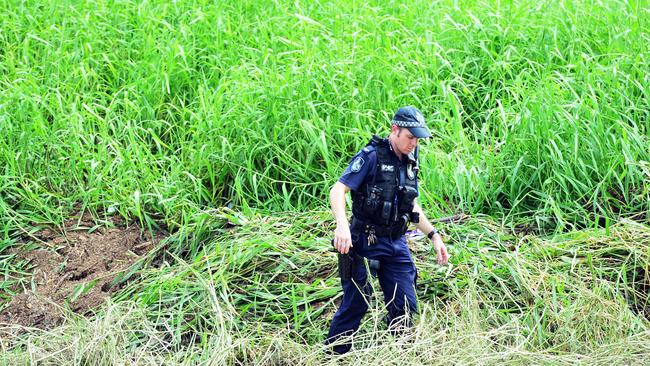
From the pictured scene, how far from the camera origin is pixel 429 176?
6547 mm

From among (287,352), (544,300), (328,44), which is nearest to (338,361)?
(287,352)

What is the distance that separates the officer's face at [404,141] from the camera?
498 cm

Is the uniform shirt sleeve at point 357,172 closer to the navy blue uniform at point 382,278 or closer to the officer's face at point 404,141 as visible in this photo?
the navy blue uniform at point 382,278

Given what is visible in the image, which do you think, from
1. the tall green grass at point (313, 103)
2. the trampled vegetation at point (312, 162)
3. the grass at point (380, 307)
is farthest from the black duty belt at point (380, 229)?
the tall green grass at point (313, 103)

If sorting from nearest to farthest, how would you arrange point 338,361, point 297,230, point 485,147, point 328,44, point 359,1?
point 338,361 → point 297,230 → point 485,147 → point 328,44 → point 359,1

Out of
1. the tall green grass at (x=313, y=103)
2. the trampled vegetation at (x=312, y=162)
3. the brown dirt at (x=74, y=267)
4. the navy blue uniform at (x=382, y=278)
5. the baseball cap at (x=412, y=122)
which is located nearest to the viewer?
the baseball cap at (x=412, y=122)

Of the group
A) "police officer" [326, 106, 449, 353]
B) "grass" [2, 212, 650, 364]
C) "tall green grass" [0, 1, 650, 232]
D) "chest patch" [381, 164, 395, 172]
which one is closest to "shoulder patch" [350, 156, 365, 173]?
"police officer" [326, 106, 449, 353]

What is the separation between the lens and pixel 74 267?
6375 millimetres

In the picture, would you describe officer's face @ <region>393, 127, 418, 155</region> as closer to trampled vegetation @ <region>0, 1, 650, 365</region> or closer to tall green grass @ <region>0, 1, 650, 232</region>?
trampled vegetation @ <region>0, 1, 650, 365</region>

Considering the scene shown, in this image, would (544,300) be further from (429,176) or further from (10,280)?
(10,280)

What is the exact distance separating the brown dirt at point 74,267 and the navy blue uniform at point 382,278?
67.2 inches

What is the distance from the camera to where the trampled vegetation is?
5293 millimetres

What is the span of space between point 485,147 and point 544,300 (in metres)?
1.76

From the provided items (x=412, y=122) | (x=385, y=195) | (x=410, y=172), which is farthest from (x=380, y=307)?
(x=412, y=122)
